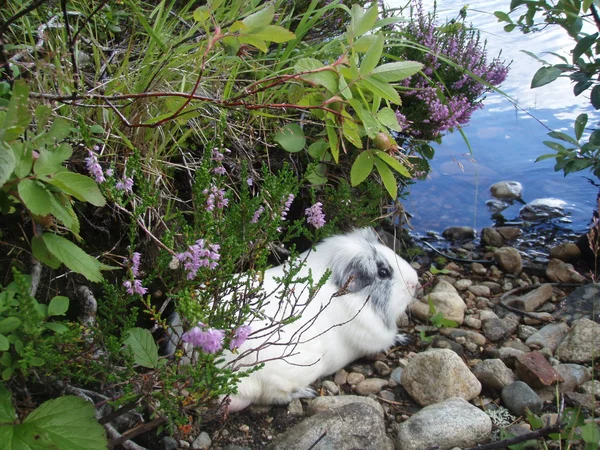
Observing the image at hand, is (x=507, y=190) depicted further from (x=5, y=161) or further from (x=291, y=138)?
(x=5, y=161)

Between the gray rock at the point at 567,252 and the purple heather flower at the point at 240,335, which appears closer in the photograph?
the purple heather flower at the point at 240,335

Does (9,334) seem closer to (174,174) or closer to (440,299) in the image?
(174,174)

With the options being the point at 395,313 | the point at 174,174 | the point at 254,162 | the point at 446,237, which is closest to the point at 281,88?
the point at 254,162

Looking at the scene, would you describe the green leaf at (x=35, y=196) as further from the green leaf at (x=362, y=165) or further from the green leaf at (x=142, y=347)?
the green leaf at (x=362, y=165)

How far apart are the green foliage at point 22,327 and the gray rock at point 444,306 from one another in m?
1.70

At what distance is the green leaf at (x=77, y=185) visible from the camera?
3.74 ft

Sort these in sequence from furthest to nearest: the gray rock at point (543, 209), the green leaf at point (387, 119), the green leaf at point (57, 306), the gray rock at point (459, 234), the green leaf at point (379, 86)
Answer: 1. the gray rock at point (543, 209)
2. the gray rock at point (459, 234)
3. the green leaf at point (387, 119)
4. the green leaf at point (379, 86)
5. the green leaf at point (57, 306)

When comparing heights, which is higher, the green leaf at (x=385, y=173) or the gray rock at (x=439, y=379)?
the green leaf at (x=385, y=173)

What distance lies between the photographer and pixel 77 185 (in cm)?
116

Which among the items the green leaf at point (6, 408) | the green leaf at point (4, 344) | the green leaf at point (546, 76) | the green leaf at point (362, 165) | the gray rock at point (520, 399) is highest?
the green leaf at point (546, 76)

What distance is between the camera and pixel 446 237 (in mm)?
3512

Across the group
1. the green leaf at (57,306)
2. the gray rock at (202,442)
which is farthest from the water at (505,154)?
the green leaf at (57,306)

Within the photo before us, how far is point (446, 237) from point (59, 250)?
2680 mm

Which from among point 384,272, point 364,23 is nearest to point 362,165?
point 364,23
